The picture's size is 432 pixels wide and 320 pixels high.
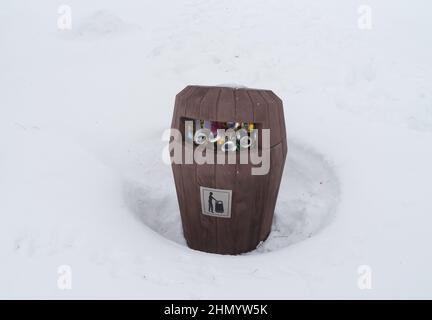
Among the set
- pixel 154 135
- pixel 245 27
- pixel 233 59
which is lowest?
pixel 154 135

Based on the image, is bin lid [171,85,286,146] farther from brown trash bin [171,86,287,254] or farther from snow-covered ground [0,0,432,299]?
snow-covered ground [0,0,432,299]

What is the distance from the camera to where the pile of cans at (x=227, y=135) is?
7.86ft

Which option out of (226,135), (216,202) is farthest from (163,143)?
(226,135)

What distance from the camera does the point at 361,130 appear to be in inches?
143

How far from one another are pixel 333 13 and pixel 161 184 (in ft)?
13.4

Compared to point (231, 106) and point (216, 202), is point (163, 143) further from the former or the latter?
point (231, 106)

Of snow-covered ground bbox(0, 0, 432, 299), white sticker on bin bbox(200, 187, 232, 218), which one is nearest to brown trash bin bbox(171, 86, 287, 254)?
white sticker on bin bbox(200, 187, 232, 218)

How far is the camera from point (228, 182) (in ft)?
8.20

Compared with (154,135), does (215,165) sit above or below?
above

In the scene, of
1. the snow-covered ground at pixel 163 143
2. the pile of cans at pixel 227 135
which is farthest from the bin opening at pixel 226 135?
the snow-covered ground at pixel 163 143

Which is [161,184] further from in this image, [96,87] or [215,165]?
[96,87]

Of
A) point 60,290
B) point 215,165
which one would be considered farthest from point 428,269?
point 60,290

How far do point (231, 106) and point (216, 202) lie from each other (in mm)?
737

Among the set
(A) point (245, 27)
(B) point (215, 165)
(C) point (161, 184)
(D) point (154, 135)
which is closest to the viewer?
(B) point (215, 165)
